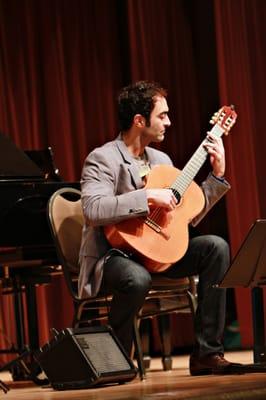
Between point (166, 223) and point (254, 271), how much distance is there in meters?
0.56

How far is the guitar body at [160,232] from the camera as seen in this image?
3658 millimetres

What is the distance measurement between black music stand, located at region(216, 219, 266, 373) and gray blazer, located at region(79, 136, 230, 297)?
524 millimetres

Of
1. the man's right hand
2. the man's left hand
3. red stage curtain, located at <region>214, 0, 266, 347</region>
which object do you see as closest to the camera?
the man's right hand

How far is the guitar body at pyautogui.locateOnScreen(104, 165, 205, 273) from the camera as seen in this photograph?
3.66 metres

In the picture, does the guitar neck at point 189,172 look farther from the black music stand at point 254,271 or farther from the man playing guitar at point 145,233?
the black music stand at point 254,271

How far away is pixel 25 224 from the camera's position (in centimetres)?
430

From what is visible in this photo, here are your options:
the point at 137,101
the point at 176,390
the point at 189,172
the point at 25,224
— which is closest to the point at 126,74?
the point at 25,224

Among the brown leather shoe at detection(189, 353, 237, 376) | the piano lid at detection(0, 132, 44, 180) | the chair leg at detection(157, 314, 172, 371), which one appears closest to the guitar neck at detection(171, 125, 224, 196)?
the brown leather shoe at detection(189, 353, 237, 376)

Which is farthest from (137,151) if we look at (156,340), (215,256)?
(156,340)

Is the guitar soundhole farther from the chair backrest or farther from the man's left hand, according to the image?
the chair backrest

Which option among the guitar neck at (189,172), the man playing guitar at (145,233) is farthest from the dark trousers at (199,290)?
the guitar neck at (189,172)

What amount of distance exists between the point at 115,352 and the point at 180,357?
2585mm

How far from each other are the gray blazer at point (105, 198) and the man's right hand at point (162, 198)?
3 cm

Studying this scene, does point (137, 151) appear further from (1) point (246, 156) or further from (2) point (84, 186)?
(1) point (246, 156)
